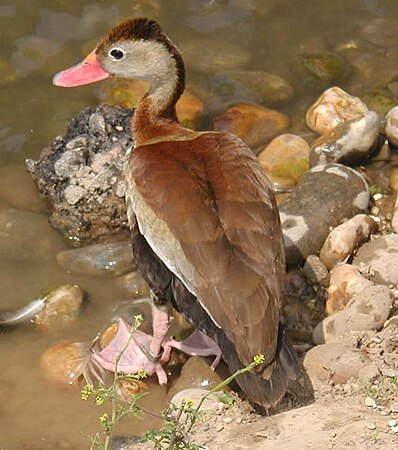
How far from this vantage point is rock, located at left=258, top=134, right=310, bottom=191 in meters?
5.99

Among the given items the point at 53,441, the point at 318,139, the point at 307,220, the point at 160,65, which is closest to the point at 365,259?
the point at 307,220

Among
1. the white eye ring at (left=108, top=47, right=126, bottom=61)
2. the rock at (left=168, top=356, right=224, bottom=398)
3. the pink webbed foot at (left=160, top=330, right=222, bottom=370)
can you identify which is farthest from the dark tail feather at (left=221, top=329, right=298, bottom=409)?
the white eye ring at (left=108, top=47, right=126, bottom=61)

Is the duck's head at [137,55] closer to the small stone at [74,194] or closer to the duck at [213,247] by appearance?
the duck at [213,247]

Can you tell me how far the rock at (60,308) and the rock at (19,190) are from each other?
2.88ft

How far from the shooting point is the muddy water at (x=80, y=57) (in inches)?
199

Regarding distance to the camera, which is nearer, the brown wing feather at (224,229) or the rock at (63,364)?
the brown wing feather at (224,229)

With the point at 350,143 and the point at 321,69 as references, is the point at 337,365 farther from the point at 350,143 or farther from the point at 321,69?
the point at 321,69

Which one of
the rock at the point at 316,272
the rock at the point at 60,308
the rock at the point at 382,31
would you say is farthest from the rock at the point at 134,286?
the rock at the point at 382,31

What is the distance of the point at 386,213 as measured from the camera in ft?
18.7

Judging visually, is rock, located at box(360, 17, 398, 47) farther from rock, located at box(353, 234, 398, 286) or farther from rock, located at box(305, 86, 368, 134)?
rock, located at box(353, 234, 398, 286)

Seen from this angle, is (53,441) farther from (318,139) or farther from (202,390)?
(318,139)

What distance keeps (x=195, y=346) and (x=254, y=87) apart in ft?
9.05

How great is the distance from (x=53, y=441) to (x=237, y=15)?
180 inches

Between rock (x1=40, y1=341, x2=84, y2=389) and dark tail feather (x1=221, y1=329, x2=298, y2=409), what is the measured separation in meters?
1.10
